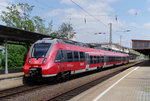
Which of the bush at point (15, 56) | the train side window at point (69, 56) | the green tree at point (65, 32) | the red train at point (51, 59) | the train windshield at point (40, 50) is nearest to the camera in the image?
the red train at point (51, 59)

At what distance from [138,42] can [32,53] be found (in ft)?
130

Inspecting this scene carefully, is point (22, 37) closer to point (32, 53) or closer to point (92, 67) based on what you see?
point (32, 53)

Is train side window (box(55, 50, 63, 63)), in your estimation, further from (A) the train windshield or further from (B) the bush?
(B) the bush

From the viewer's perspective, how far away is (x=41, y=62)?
1073 centimetres

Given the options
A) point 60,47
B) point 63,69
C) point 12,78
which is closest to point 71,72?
point 63,69

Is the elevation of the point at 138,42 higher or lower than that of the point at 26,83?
higher

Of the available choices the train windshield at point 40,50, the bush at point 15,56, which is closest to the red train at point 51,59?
the train windshield at point 40,50

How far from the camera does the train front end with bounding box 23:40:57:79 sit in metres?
10.5

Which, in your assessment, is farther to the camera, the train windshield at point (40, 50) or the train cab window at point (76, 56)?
the train cab window at point (76, 56)

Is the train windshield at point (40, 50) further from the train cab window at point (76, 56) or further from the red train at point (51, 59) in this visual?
the train cab window at point (76, 56)

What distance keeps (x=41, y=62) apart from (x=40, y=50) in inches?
39.8

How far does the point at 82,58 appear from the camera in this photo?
50.9 ft

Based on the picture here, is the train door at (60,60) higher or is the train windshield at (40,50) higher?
the train windshield at (40,50)

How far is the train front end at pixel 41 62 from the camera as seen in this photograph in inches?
415
